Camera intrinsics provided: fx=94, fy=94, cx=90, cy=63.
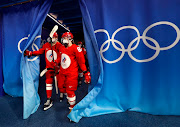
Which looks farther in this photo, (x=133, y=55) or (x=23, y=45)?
(x=23, y=45)

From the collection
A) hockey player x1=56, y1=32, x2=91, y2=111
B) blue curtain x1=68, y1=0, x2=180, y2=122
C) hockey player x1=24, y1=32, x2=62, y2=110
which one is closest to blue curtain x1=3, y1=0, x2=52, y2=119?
hockey player x1=24, y1=32, x2=62, y2=110

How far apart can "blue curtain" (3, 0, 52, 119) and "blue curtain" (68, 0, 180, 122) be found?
0.84 meters

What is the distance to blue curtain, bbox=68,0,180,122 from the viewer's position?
146cm

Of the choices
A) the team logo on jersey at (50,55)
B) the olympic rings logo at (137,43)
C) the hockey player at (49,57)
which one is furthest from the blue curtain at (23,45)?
the olympic rings logo at (137,43)

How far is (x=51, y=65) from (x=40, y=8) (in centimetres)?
114

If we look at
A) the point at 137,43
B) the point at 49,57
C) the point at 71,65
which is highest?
the point at 137,43

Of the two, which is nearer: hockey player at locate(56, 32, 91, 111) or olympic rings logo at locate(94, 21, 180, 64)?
olympic rings logo at locate(94, 21, 180, 64)

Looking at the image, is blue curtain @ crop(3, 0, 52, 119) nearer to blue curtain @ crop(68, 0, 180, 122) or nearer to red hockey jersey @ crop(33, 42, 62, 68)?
red hockey jersey @ crop(33, 42, 62, 68)

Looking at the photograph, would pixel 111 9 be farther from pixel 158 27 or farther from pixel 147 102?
pixel 147 102

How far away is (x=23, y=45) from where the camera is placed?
2088 mm

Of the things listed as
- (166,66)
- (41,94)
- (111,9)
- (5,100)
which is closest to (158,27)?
(166,66)

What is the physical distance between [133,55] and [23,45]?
229 cm

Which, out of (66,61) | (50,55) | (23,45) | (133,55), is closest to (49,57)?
(50,55)

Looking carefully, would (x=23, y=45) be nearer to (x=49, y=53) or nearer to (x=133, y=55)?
(x=49, y=53)
